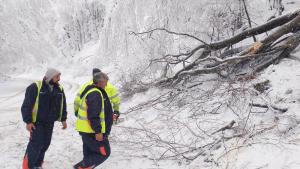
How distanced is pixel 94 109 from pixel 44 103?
93 centimetres

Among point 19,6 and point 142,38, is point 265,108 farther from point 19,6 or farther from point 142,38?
point 19,6

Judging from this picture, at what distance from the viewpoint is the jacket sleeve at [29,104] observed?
5.46m

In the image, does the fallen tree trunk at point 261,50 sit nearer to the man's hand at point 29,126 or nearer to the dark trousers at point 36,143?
the dark trousers at point 36,143

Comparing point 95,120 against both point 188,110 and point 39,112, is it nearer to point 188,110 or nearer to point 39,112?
point 39,112

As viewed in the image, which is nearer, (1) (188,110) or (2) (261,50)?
(1) (188,110)

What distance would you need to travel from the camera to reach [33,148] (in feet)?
18.4

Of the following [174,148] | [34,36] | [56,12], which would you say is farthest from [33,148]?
[56,12]

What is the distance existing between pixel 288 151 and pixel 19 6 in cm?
3271

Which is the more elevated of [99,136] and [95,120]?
[95,120]

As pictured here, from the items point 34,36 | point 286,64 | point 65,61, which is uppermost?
point 286,64

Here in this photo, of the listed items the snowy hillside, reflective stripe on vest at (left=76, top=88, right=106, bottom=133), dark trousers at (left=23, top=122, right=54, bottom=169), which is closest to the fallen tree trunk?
the snowy hillside

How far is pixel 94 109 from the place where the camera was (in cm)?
518

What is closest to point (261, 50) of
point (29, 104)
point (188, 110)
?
point (188, 110)

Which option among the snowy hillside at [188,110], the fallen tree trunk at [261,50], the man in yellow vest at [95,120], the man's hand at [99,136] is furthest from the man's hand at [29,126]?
the fallen tree trunk at [261,50]
